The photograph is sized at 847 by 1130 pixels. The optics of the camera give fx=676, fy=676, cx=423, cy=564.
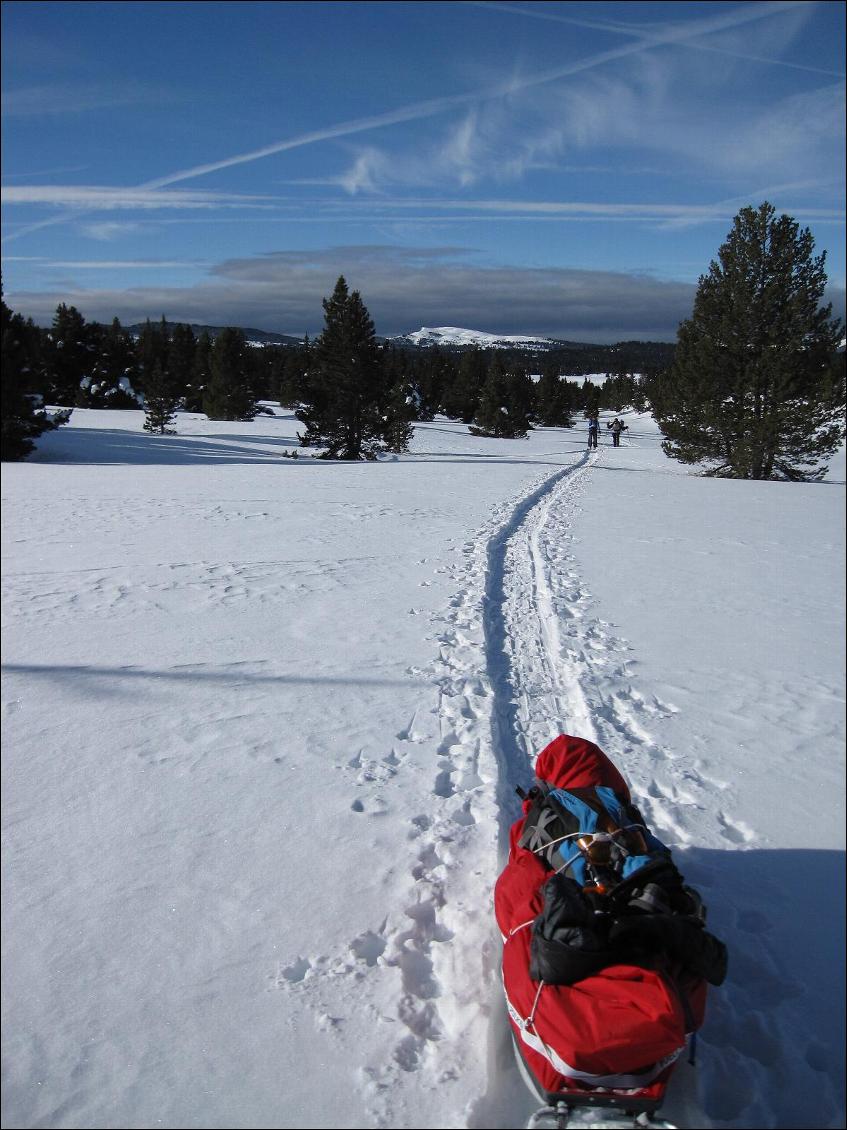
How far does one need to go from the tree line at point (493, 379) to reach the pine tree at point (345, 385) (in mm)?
48

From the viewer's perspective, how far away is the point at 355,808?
333 cm

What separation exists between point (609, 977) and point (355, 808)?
1778 millimetres

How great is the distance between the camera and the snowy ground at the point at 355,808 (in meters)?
1.75

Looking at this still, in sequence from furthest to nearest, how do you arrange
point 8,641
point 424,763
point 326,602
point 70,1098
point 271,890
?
point 326,602 < point 424,763 < point 8,641 < point 271,890 < point 70,1098

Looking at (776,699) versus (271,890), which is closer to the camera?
(776,699)

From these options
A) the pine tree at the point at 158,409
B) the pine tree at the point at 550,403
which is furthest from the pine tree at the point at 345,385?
the pine tree at the point at 550,403

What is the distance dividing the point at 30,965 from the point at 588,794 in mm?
1894

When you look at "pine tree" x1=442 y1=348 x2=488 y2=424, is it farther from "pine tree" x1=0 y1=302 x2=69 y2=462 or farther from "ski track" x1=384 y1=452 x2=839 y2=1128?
"pine tree" x1=0 y1=302 x2=69 y2=462

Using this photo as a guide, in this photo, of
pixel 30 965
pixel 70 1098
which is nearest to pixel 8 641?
pixel 30 965

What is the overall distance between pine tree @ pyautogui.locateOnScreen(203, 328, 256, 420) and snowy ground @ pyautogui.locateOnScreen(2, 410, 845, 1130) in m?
31.3

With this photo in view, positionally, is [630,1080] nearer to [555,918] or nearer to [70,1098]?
[555,918]

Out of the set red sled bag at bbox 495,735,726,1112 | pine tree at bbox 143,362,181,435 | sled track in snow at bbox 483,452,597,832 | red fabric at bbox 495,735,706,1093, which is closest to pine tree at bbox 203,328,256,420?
pine tree at bbox 143,362,181,435

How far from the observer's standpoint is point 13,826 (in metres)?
2.71

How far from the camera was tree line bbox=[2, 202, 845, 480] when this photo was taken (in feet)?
9.97
